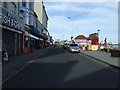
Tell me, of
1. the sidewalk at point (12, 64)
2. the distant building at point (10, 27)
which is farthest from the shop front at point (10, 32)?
the sidewalk at point (12, 64)

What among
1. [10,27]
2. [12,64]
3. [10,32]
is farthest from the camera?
[10,32]

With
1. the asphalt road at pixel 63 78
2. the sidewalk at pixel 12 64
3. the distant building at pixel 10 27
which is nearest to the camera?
the asphalt road at pixel 63 78

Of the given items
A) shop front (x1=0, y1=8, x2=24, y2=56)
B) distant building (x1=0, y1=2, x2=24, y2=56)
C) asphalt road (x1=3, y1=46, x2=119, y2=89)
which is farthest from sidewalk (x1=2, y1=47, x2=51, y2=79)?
distant building (x1=0, y1=2, x2=24, y2=56)

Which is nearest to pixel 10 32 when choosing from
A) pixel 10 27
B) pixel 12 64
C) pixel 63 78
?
pixel 10 27

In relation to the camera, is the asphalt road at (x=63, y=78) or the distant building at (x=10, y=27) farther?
the distant building at (x=10, y=27)

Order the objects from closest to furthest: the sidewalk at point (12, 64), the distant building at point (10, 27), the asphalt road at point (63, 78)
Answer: the asphalt road at point (63, 78) → the sidewalk at point (12, 64) → the distant building at point (10, 27)

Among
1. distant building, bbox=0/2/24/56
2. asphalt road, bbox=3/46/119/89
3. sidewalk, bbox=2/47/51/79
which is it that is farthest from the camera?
distant building, bbox=0/2/24/56

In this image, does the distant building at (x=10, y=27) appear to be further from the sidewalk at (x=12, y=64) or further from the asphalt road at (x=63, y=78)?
the asphalt road at (x=63, y=78)

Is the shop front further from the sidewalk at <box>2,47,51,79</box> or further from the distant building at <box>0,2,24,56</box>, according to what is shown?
the sidewalk at <box>2,47,51,79</box>

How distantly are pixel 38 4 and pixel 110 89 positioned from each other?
236 feet

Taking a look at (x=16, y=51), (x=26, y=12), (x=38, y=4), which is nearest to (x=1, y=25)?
(x=16, y=51)

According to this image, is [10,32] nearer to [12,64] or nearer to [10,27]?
[10,27]

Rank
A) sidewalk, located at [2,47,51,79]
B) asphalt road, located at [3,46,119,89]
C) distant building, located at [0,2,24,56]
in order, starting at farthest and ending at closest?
distant building, located at [0,2,24,56], sidewalk, located at [2,47,51,79], asphalt road, located at [3,46,119,89]

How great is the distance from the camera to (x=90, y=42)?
52281 millimetres
